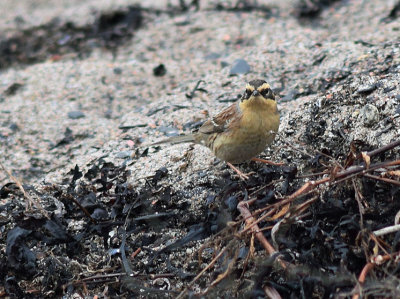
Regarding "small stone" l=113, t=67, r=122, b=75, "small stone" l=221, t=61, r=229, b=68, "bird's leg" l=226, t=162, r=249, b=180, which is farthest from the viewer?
"small stone" l=113, t=67, r=122, b=75

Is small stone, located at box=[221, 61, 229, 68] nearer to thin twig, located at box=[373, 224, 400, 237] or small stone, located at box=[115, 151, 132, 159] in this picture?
small stone, located at box=[115, 151, 132, 159]

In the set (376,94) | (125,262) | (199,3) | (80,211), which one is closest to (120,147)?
(80,211)

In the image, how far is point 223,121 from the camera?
18.4 ft

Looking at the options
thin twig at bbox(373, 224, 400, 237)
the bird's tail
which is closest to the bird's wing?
the bird's tail

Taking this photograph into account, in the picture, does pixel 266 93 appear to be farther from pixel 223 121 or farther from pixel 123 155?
pixel 123 155

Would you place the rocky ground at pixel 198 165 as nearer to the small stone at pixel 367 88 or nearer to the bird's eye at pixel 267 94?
the small stone at pixel 367 88

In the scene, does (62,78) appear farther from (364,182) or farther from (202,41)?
(364,182)

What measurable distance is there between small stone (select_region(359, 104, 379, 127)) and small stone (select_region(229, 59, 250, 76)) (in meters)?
2.49

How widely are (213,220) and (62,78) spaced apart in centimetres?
476

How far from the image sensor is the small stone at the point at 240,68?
23.8 ft

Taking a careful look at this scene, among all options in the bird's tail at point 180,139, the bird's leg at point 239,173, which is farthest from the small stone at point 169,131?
the bird's leg at point 239,173

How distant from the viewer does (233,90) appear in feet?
22.7

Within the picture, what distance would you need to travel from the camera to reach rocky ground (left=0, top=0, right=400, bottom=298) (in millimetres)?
3760

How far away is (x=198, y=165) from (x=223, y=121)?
0.46 metres
